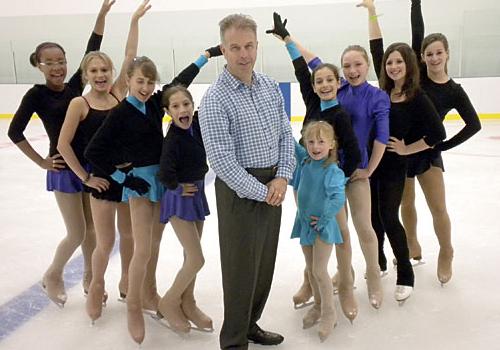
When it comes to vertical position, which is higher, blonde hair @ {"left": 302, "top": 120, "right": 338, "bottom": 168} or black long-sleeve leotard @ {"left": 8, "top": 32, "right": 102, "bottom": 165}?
black long-sleeve leotard @ {"left": 8, "top": 32, "right": 102, "bottom": 165}

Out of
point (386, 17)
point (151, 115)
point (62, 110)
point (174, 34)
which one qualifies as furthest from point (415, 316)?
point (174, 34)

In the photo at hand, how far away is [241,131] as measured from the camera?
73.3 inches

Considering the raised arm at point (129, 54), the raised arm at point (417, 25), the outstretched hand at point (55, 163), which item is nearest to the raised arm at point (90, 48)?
the raised arm at point (129, 54)

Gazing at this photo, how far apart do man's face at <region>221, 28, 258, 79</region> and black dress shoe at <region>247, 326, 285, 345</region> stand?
4.03 ft

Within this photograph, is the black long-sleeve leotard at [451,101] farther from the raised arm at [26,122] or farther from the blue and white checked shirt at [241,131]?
the raised arm at [26,122]

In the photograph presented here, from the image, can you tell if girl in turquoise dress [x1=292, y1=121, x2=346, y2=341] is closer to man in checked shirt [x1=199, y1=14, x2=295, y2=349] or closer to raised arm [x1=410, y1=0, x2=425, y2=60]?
man in checked shirt [x1=199, y1=14, x2=295, y2=349]

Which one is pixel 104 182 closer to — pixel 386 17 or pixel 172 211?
pixel 172 211

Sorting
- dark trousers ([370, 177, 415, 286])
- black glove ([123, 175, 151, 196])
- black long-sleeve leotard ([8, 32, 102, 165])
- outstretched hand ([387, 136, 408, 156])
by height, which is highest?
black long-sleeve leotard ([8, 32, 102, 165])

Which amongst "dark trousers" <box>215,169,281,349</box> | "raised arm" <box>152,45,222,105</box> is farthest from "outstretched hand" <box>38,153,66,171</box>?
"dark trousers" <box>215,169,281,349</box>

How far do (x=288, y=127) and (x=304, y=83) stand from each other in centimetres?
43

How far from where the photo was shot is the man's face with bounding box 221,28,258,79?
69.3 inches

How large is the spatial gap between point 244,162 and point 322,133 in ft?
1.51

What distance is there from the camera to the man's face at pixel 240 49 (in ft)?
5.77

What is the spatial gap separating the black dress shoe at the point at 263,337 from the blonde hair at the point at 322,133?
0.85 m
